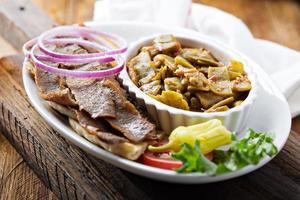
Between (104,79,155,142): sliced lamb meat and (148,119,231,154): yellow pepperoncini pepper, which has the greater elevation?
(148,119,231,154): yellow pepperoncini pepper

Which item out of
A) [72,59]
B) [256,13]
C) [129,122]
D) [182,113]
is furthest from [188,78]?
[256,13]

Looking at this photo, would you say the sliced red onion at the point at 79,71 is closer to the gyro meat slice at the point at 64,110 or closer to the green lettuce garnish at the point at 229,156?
the gyro meat slice at the point at 64,110

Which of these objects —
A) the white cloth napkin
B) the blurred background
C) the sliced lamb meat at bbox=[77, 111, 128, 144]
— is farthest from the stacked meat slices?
the blurred background

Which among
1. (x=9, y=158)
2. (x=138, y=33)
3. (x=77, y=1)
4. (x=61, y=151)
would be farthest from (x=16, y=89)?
(x=77, y=1)

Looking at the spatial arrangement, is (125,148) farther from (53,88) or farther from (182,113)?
(53,88)

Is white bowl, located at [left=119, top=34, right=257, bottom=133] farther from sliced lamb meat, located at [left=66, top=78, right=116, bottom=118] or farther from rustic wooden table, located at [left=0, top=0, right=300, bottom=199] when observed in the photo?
rustic wooden table, located at [left=0, top=0, right=300, bottom=199]

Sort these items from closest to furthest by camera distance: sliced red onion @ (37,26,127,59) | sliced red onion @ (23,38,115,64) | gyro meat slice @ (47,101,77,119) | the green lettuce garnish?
the green lettuce garnish
gyro meat slice @ (47,101,77,119)
sliced red onion @ (23,38,115,64)
sliced red onion @ (37,26,127,59)
